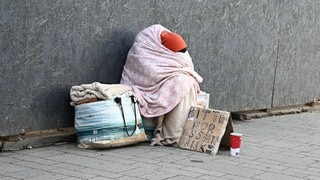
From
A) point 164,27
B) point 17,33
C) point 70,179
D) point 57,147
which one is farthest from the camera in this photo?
point 164,27

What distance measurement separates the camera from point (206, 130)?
6320 mm

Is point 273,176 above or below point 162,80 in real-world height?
below

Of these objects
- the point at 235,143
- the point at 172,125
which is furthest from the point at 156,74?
the point at 235,143

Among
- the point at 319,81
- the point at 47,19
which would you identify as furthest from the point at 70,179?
the point at 319,81

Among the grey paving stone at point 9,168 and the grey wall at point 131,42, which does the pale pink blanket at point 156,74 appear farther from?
the grey paving stone at point 9,168

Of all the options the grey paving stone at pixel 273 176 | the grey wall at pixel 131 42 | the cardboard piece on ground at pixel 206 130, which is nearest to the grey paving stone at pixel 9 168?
the grey wall at pixel 131 42

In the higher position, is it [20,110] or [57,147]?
[20,110]

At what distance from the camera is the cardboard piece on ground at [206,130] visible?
245 inches

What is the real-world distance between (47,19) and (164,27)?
1.58 m

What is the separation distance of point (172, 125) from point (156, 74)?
54 centimetres

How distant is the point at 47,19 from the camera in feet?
19.7

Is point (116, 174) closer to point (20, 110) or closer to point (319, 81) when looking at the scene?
point (20, 110)

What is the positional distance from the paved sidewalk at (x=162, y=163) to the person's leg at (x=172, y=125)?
0.12m

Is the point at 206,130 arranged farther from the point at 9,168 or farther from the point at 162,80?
the point at 9,168
